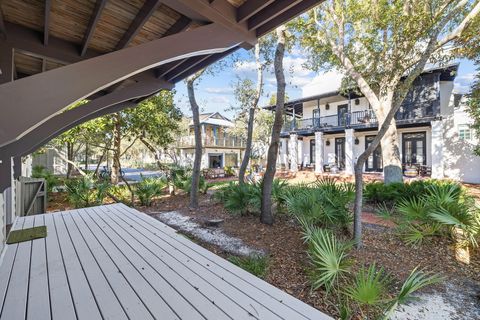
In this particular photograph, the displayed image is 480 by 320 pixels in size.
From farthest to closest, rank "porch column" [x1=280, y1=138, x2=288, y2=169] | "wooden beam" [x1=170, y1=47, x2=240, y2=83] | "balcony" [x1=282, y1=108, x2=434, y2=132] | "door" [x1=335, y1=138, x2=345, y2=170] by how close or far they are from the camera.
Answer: "porch column" [x1=280, y1=138, x2=288, y2=169], "door" [x1=335, y1=138, x2=345, y2=170], "balcony" [x1=282, y1=108, x2=434, y2=132], "wooden beam" [x1=170, y1=47, x2=240, y2=83]

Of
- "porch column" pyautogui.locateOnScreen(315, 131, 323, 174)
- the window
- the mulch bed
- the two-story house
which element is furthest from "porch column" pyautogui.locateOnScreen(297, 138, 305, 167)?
the mulch bed

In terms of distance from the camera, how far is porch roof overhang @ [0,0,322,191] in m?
1.43

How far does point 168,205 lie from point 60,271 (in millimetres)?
6609

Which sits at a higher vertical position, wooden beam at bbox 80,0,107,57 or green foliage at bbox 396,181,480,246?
wooden beam at bbox 80,0,107,57

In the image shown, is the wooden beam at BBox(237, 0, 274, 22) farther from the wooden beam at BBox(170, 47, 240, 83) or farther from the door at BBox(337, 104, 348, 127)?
the door at BBox(337, 104, 348, 127)

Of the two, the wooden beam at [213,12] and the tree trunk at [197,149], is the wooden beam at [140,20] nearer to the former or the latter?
the wooden beam at [213,12]

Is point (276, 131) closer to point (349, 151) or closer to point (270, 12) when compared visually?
point (270, 12)

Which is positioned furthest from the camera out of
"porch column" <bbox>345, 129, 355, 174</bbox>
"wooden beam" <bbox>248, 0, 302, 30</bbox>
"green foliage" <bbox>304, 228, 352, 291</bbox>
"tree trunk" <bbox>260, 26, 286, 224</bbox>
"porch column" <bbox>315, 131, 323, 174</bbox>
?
"porch column" <bbox>315, 131, 323, 174</bbox>

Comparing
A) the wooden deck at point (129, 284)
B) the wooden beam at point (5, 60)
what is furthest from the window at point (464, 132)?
the wooden beam at point (5, 60)

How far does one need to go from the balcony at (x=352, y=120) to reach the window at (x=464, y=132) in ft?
4.95

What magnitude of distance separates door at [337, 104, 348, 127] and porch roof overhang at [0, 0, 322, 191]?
15.1 meters

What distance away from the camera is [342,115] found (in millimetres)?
17031

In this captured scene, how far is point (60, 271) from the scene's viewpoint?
256 centimetres

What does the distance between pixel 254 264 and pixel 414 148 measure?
1568 centimetres
